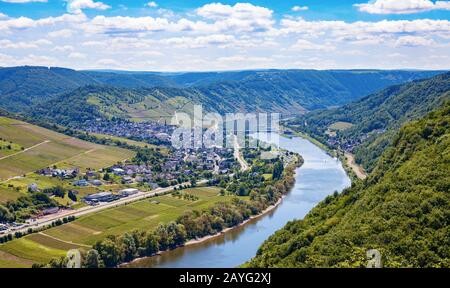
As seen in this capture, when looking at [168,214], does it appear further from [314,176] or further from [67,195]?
[314,176]

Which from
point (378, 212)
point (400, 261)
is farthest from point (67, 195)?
point (400, 261)

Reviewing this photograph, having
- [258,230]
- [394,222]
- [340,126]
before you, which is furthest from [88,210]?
[340,126]

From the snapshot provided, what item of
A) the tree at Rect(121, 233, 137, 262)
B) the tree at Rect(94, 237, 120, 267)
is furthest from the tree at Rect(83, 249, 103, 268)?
the tree at Rect(121, 233, 137, 262)

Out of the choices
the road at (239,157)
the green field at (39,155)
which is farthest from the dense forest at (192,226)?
the green field at (39,155)

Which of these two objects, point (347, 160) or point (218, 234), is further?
point (347, 160)

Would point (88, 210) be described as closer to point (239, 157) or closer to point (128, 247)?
point (128, 247)

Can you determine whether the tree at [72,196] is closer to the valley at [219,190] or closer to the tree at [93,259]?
the valley at [219,190]

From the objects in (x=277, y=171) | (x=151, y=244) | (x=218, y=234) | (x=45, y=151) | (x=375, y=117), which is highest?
(x=375, y=117)
